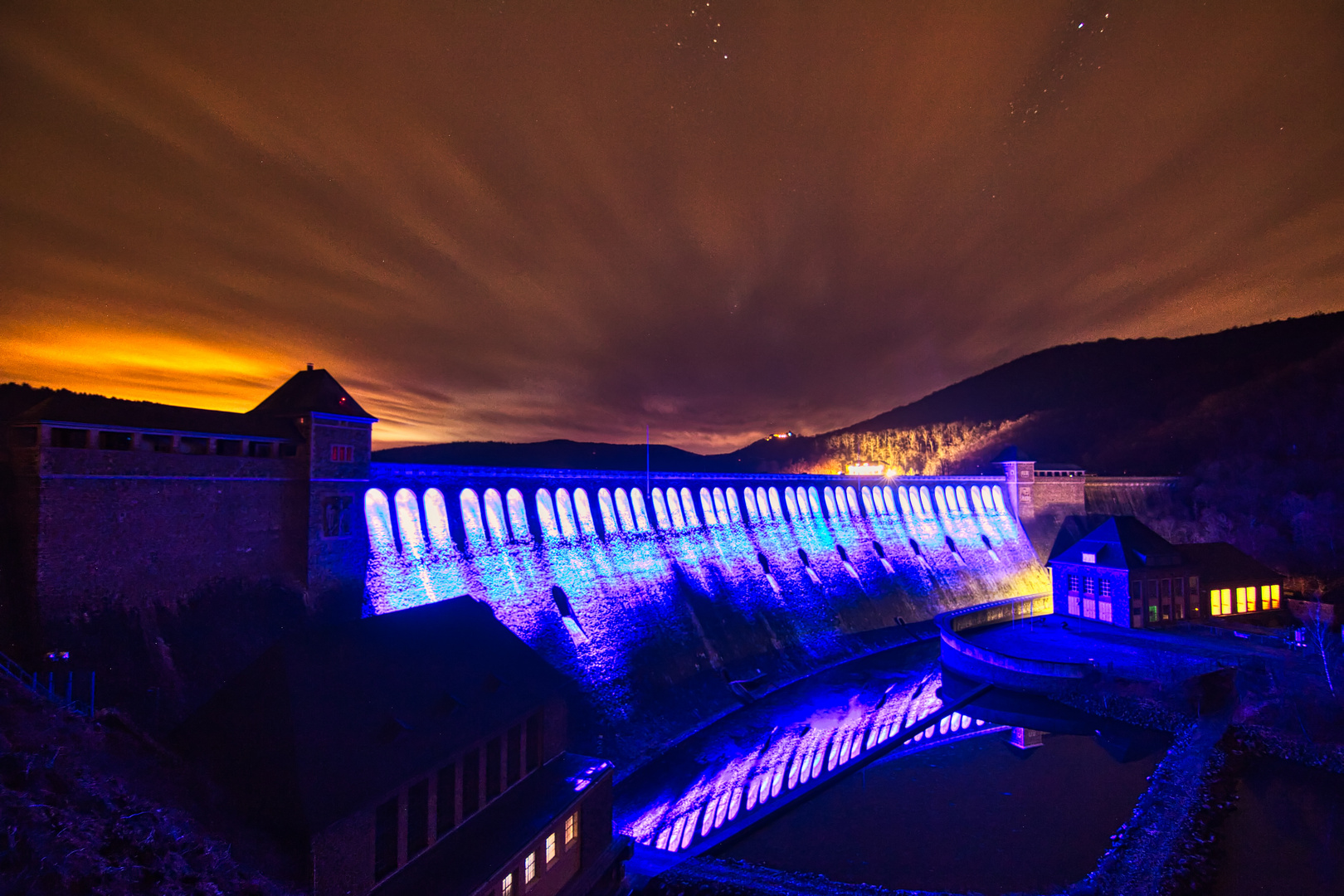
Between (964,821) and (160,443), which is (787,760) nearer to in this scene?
(964,821)

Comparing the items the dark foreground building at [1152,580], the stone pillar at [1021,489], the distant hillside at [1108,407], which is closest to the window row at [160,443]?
the dark foreground building at [1152,580]

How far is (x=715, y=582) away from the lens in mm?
36062

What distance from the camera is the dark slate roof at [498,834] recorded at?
11562 mm

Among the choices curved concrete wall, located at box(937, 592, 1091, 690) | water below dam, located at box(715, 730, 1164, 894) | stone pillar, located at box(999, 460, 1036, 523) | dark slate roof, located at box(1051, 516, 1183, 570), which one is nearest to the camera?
water below dam, located at box(715, 730, 1164, 894)

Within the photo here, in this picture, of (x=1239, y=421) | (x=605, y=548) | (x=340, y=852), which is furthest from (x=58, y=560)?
(x=1239, y=421)

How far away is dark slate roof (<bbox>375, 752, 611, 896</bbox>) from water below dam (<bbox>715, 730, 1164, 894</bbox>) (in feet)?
18.9

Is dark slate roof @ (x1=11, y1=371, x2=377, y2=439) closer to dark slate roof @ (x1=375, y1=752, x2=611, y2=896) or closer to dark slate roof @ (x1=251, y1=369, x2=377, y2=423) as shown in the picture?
dark slate roof @ (x1=251, y1=369, x2=377, y2=423)

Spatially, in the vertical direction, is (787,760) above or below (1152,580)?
below

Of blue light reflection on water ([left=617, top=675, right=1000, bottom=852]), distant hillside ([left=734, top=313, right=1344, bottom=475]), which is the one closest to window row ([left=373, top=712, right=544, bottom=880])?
blue light reflection on water ([left=617, top=675, right=1000, bottom=852])

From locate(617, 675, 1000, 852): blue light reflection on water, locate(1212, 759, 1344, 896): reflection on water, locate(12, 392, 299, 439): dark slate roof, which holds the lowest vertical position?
locate(1212, 759, 1344, 896): reflection on water

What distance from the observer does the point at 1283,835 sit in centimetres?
1852

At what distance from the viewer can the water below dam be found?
56.0 feet

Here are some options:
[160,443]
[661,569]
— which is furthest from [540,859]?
[661,569]

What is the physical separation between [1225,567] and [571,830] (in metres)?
49.1
